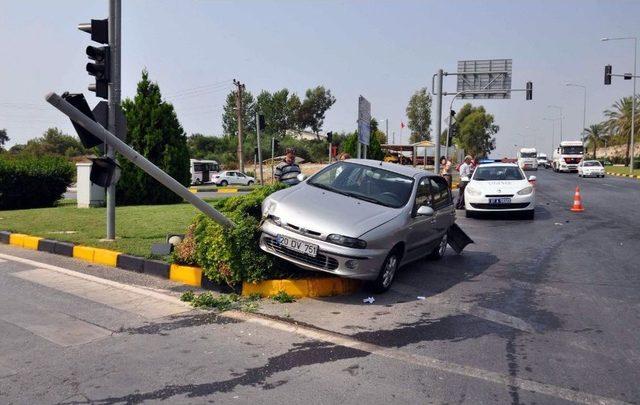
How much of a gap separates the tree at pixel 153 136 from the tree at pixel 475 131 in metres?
75.2

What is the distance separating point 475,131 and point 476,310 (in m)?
87.8

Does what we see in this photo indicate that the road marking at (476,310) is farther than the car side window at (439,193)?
No

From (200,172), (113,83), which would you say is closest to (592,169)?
(200,172)

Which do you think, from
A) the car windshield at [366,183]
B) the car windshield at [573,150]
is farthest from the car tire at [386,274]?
the car windshield at [573,150]

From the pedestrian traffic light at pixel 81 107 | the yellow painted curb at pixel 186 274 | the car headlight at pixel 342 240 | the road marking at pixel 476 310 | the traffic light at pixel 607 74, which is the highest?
the traffic light at pixel 607 74

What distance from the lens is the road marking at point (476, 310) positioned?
5.62 metres

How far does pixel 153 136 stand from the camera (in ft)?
56.9

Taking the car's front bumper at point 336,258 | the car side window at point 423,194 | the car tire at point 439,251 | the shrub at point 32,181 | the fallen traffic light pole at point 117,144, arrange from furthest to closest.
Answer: the shrub at point 32,181 < the car tire at point 439,251 < the car side window at point 423,194 < the car's front bumper at point 336,258 < the fallen traffic light pole at point 117,144

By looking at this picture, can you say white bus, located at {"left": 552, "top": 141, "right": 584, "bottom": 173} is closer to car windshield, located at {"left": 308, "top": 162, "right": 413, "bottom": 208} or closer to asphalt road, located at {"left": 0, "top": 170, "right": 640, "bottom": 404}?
asphalt road, located at {"left": 0, "top": 170, "right": 640, "bottom": 404}

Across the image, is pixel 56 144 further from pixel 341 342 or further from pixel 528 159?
pixel 341 342

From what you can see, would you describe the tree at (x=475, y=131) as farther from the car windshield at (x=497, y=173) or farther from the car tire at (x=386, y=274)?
the car tire at (x=386, y=274)

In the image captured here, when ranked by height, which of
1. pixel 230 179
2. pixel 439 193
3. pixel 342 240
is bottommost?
pixel 230 179

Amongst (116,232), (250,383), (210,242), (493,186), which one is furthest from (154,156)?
(250,383)

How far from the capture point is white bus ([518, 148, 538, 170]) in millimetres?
61625
